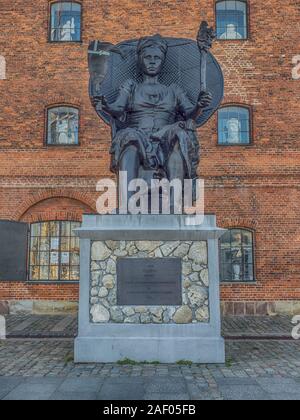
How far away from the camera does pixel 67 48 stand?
1312 cm

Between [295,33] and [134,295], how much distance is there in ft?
34.5

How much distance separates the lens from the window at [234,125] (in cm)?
1289

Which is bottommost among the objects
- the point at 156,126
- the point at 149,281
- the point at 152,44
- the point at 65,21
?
the point at 149,281

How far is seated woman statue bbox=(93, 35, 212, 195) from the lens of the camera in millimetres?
6395

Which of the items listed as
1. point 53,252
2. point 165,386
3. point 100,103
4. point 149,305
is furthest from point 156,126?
point 53,252

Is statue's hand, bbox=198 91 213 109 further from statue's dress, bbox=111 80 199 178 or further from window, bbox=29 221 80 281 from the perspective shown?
window, bbox=29 221 80 281

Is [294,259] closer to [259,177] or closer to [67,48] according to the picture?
[259,177]

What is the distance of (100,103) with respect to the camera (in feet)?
21.6

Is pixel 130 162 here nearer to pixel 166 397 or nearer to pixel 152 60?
pixel 152 60

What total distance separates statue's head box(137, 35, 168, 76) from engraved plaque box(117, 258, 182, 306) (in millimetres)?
2998

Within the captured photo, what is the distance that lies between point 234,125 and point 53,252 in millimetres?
6439

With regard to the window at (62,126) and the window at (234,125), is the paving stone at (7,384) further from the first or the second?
the window at (234,125)

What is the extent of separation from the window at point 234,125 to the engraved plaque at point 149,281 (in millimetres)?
7643

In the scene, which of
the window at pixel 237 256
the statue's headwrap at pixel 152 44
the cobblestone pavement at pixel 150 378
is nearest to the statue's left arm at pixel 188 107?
the statue's headwrap at pixel 152 44
